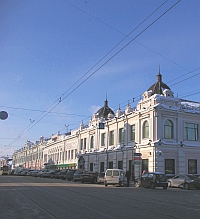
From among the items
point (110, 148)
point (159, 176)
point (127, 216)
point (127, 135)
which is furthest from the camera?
point (110, 148)

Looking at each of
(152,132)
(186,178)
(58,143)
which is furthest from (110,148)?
(58,143)

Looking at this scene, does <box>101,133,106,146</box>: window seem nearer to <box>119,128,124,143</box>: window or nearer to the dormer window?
<box>119,128,124,143</box>: window

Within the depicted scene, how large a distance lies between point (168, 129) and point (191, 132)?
11.8ft

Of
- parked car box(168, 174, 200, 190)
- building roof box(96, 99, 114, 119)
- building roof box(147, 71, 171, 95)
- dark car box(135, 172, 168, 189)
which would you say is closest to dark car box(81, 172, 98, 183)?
dark car box(135, 172, 168, 189)

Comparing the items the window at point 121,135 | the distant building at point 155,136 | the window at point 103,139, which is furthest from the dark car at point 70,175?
the window at point 121,135

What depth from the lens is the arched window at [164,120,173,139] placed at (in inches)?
1430

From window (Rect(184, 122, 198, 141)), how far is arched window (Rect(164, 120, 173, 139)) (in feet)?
7.00

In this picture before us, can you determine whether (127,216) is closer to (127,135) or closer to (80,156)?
(127,135)

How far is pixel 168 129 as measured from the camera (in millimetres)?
36562

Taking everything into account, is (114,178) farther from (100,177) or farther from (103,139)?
(103,139)

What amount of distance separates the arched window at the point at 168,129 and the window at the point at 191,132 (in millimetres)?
2135

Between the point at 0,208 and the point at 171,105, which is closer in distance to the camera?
the point at 0,208

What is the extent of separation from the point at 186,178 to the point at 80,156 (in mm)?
A: 29887

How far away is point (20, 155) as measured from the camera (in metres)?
126
